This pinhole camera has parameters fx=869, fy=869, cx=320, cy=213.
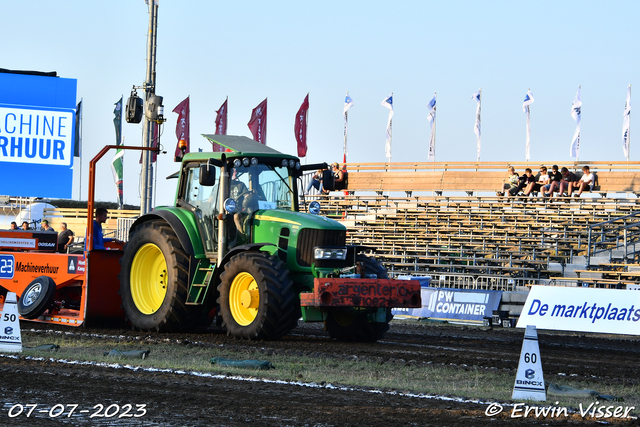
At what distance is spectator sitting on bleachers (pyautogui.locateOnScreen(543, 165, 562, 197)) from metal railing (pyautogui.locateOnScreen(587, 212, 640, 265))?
93.4 inches

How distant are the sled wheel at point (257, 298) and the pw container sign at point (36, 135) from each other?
51.5 ft

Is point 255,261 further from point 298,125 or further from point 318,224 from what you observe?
point 298,125

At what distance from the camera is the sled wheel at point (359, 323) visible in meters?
12.2

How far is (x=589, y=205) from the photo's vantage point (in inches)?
1008

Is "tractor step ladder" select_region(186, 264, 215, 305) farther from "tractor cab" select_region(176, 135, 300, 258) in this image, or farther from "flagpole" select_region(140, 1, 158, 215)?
"flagpole" select_region(140, 1, 158, 215)

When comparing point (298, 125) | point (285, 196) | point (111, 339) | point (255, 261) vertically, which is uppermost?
point (298, 125)

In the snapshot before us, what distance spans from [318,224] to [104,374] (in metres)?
4.22

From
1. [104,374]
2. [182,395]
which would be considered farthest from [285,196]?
[182,395]

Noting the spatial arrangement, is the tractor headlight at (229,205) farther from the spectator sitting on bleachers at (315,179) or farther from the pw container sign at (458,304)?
the pw container sign at (458,304)

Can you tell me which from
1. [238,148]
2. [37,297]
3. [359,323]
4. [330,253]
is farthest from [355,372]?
[37,297]

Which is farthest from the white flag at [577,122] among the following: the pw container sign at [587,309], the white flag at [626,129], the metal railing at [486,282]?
the pw container sign at [587,309]

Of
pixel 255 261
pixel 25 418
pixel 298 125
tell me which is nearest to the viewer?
pixel 25 418

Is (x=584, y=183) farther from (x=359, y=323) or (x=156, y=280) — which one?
(x=156, y=280)

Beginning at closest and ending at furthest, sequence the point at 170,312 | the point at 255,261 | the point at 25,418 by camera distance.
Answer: the point at 25,418
the point at 255,261
the point at 170,312
